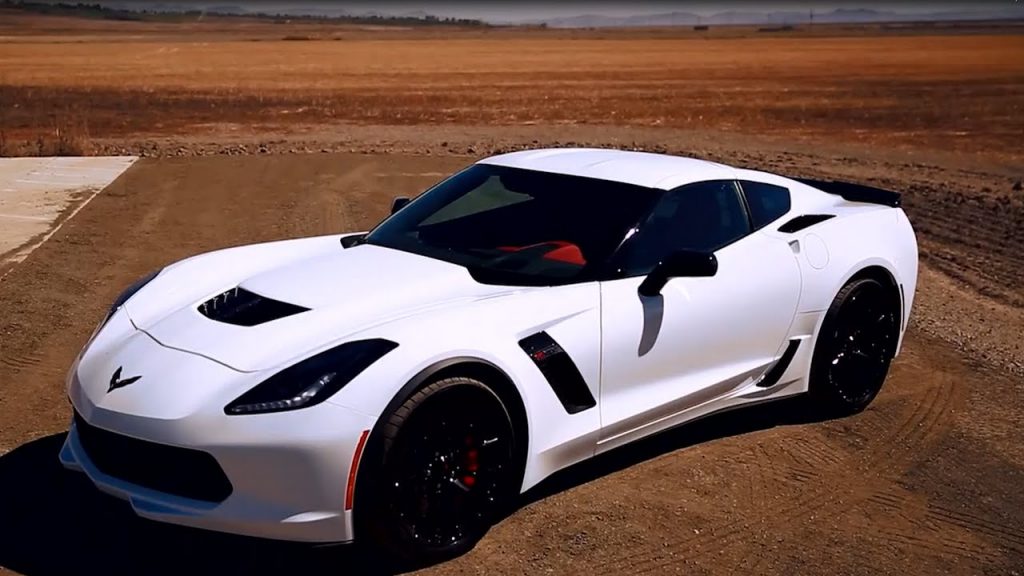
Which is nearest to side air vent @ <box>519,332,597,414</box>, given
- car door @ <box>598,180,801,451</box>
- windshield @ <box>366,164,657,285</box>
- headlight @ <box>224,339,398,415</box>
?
car door @ <box>598,180,801,451</box>

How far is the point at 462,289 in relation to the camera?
15.4 ft

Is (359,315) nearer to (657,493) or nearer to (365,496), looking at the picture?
(365,496)

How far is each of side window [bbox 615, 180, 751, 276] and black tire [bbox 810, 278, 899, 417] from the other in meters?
0.75

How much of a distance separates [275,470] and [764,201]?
315cm

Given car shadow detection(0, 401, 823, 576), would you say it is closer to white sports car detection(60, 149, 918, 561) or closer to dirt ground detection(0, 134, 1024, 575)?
dirt ground detection(0, 134, 1024, 575)

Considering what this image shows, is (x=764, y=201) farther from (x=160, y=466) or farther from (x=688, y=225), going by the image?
(x=160, y=466)

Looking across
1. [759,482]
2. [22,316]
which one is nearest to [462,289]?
[759,482]

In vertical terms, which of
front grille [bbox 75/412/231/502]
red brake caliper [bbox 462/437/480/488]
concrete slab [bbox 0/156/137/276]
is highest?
front grille [bbox 75/412/231/502]

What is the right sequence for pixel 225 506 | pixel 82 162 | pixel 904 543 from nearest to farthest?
pixel 225 506 → pixel 904 543 → pixel 82 162

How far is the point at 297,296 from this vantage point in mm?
4609

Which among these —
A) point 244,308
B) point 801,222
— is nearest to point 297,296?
point 244,308

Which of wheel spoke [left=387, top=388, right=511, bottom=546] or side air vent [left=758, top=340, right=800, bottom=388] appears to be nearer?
wheel spoke [left=387, top=388, right=511, bottom=546]

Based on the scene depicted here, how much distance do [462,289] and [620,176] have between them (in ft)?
4.10

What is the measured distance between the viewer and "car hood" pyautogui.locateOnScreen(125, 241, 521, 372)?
4.20 m
